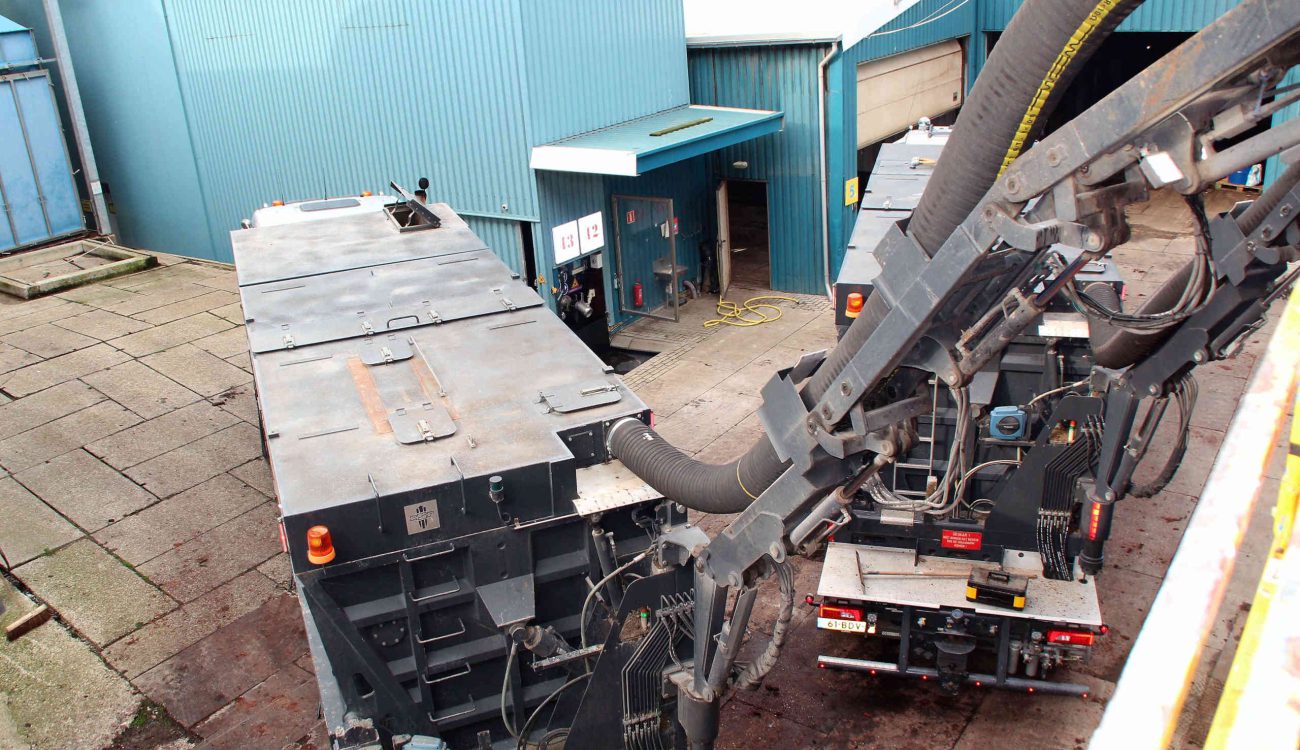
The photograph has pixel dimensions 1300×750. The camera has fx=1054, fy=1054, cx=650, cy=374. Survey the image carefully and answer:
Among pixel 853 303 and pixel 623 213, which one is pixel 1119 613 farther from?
pixel 623 213

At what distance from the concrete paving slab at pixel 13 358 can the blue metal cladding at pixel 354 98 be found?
4531mm

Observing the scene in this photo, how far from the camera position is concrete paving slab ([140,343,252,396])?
45.6 feet

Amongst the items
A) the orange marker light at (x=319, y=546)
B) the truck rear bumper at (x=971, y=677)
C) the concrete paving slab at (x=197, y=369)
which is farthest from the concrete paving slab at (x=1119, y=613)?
the concrete paving slab at (x=197, y=369)

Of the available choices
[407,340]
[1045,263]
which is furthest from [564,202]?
[1045,263]

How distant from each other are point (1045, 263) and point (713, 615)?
258 centimetres

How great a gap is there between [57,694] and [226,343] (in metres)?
7.98

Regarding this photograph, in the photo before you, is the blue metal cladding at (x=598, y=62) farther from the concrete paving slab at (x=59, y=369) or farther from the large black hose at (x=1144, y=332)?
the large black hose at (x=1144, y=332)

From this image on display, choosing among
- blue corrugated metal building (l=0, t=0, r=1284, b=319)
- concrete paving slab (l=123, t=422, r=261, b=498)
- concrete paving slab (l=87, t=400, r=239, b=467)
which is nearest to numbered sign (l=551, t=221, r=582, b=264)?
blue corrugated metal building (l=0, t=0, r=1284, b=319)

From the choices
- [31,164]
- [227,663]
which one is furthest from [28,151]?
[227,663]

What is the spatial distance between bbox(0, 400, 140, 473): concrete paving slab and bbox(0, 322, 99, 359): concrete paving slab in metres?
2.55

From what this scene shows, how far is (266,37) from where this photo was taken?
1627cm

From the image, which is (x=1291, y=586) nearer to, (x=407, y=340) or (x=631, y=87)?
(x=407, y=340)

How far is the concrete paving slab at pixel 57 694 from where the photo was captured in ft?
25.3

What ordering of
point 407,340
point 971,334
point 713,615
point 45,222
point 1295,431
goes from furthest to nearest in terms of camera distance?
point 45,222, point 407,340, point 713,615, point 971,334, point 1295,431
